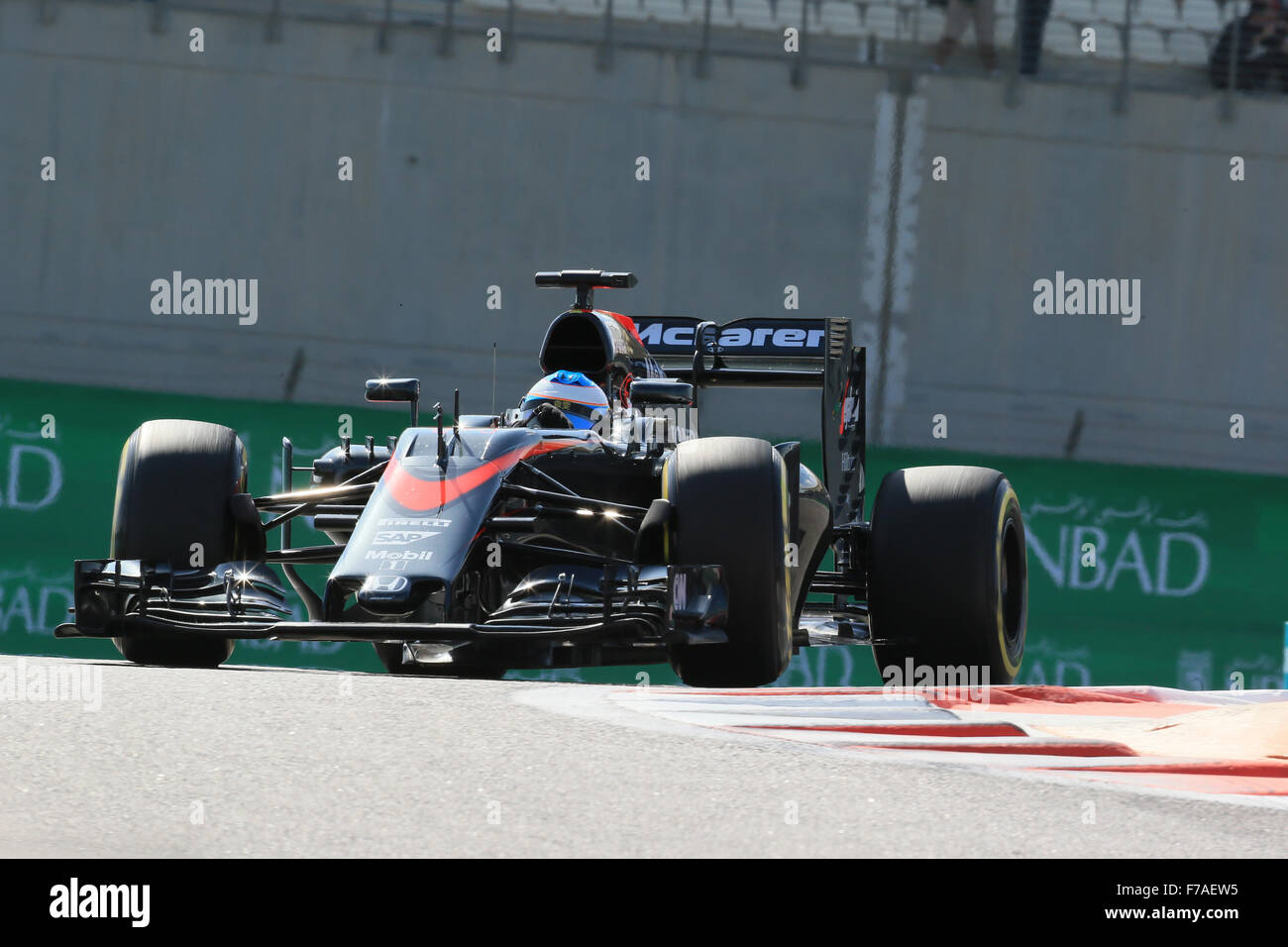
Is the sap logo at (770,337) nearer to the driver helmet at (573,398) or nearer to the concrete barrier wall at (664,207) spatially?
the driver helmet at (573,398)

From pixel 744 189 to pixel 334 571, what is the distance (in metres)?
11.2

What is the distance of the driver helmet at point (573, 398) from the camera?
7.79m

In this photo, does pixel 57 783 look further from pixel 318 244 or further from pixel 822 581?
pixel 318 244

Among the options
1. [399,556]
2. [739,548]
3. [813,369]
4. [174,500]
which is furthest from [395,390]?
[813,369]

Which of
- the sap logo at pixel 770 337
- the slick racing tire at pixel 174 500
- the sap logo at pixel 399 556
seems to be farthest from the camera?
the sap logo at pixel 770 337

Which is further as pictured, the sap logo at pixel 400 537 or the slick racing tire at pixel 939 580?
the slick racing tire at pixel 939 580

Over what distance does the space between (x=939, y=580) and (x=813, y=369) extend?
1.70 m

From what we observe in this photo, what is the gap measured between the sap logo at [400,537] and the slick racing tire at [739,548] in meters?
0.85

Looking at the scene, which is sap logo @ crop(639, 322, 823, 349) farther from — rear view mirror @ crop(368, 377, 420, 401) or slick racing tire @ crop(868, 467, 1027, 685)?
rear view mirror @ crop(368, 377, 420, 401)

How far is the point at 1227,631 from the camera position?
478 inches

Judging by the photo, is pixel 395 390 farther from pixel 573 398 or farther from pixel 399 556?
pixel 399 556

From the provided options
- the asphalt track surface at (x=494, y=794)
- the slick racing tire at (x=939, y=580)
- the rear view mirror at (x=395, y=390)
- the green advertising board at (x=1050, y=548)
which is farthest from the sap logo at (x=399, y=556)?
the green advertising board at (x=1050, y=548)

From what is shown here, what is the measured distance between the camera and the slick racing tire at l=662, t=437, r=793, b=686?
6.34m
